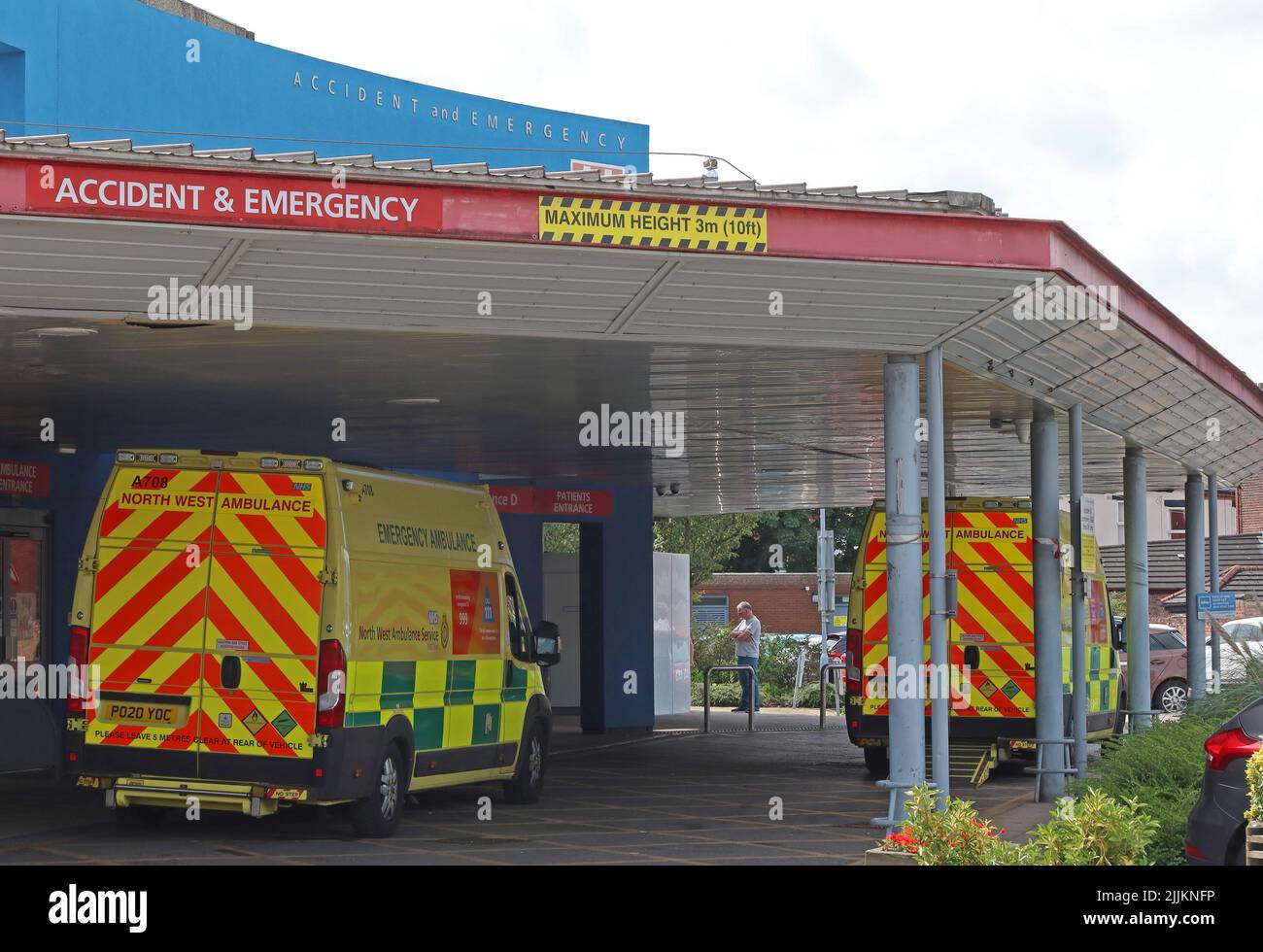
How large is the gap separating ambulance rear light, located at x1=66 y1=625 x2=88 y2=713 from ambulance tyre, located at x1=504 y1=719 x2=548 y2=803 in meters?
3.80

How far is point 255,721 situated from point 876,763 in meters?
7.52

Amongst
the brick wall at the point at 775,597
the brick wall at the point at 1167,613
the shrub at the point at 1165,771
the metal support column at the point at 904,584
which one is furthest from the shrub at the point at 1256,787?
the brick wall at the point at 775,597

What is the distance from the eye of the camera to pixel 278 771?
10852mm

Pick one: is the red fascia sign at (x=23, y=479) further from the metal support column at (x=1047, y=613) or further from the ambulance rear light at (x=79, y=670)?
the metal support column at (x=1047, y=613)

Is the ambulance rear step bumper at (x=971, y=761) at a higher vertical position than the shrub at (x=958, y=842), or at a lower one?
lower

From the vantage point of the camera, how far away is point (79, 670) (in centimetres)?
1120

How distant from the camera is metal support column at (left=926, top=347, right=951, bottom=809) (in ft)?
37.4

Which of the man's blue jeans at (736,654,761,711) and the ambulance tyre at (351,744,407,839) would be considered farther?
the man's blue jeans at (736,654,761,711)

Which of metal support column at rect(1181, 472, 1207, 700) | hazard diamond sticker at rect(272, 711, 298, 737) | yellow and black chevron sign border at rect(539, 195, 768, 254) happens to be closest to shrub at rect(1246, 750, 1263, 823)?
yellow and black chevron sign border at rect(539, 195, 768, 254)

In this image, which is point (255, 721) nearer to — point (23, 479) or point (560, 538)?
point (23, 479)

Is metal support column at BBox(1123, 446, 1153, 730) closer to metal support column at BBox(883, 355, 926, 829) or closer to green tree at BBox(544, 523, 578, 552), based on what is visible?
metal support column at BBox(883, 355, 926, 829)

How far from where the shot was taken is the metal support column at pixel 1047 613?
14586 mm

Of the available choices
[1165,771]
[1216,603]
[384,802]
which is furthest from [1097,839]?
[1216,603]

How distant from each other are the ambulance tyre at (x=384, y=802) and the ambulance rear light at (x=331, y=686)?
0.71 metres
